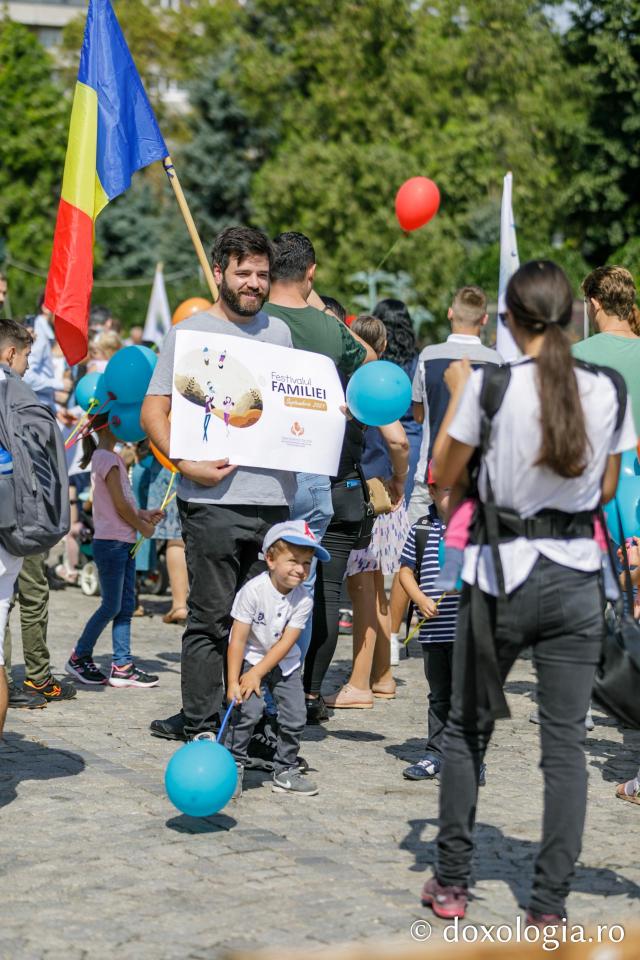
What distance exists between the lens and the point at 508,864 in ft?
16.9

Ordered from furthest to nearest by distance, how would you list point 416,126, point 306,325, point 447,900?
point 416,126
point 306,325
point 447,900

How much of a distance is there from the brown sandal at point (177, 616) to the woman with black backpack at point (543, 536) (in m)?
6.49

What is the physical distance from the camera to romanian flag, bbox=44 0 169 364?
25.6 feet

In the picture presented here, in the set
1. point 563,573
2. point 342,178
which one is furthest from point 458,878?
point 342,178

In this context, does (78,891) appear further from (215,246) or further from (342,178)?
(342,178)

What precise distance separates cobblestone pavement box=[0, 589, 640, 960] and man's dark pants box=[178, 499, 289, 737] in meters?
0.40

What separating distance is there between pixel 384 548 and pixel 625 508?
7.75 ft

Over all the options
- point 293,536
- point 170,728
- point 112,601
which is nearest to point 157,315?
point 112,601

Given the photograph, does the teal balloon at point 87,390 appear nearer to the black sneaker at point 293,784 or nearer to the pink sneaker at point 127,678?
the pink sneaker at point 127,678

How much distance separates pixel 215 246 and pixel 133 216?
45.9 metres

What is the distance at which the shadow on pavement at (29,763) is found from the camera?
245 inches

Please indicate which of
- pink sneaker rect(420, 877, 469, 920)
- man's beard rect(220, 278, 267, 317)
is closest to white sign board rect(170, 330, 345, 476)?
man's beard rect(220, 278, 267, 317)

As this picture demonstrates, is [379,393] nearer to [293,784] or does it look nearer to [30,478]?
[30,478]

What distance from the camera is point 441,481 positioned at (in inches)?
175
